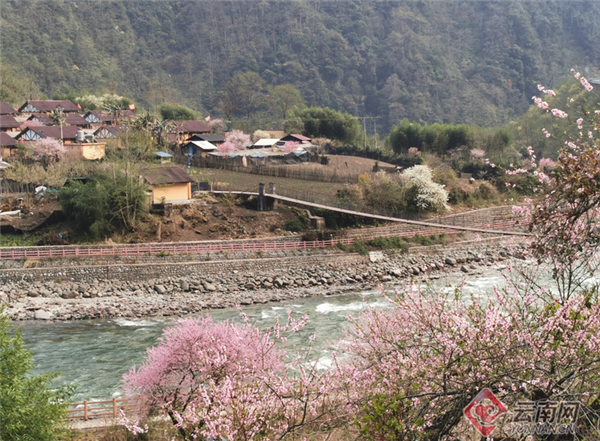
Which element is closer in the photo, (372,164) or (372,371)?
(372,371)

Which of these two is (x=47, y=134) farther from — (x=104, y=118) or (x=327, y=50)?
(x=327, y=50)

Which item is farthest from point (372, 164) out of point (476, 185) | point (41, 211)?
point (41, 211)

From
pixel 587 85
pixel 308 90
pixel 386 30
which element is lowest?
pixel 587 85

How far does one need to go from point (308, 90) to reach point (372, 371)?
330 ft

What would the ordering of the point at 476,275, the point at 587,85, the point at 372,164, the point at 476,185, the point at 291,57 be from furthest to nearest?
the point at 291,57 < the point at 372,164 < the point at 476,185 < the point at 476,275 < the point at 587,85

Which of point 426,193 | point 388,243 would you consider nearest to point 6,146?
point 388,243

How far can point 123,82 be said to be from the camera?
101m

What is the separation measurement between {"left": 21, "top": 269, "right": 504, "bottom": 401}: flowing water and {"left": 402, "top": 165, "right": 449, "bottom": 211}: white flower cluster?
11.0 m

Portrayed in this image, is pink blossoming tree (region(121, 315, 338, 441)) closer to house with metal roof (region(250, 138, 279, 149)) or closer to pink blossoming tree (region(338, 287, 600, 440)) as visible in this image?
pink blossoming tree (region(338, 287, 600, 440))

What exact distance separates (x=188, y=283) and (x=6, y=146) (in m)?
23.9

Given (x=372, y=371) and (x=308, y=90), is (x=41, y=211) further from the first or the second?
(x=308, y=90)

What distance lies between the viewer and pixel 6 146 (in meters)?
45.3

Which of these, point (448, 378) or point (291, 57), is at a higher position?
point (291, 57)

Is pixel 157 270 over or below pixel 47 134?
below
